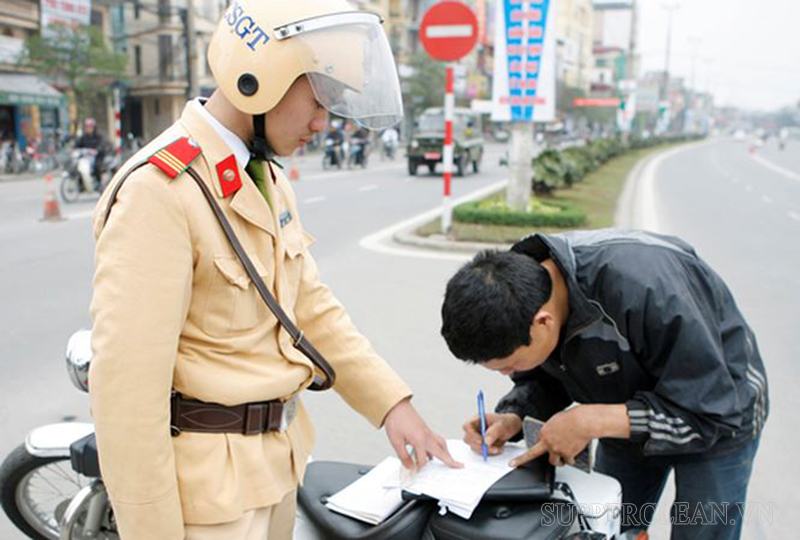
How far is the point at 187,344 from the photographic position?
134cm

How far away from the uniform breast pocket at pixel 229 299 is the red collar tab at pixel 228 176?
124mm

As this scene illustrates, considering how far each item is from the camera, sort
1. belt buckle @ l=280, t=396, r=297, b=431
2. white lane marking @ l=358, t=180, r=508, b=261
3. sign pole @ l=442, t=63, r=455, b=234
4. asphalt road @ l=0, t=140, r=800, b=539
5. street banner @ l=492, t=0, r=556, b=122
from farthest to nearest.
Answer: street banner @ l=492, t=0, r=556, b=122, sign pole @ l=442, t=63, r=455, b=234, white lane marking @ l=358, t=180, r=508, b=261, asphalt road @ l=0, t=140, r=800, b=539, belt buckle @ l=280, t=396, r=297, b=431

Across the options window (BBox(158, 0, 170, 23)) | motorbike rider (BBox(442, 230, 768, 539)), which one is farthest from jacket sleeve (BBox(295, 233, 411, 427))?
window (BBox(158, 0, 170, 23))

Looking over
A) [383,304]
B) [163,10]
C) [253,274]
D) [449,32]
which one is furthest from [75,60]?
[253,274]

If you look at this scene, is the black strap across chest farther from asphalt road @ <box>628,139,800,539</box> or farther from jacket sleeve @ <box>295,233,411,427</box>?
asphalt road @ <box>628,139,800,539</box>

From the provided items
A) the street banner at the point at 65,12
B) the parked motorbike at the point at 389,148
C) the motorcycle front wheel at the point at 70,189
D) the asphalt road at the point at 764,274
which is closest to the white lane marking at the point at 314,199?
the motorcycle front wheel at the point at 70,189

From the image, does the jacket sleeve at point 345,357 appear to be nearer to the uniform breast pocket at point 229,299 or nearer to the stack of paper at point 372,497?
the stack of paper at point 372,497

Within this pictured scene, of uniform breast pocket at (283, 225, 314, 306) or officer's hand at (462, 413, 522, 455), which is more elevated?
uniform breast pocket at (283, 225, 314, 306)

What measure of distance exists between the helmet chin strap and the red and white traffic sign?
7.54m

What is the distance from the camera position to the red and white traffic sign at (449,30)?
28.3 ft

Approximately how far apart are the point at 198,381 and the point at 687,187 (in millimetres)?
19528

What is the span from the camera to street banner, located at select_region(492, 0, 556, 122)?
10203mm

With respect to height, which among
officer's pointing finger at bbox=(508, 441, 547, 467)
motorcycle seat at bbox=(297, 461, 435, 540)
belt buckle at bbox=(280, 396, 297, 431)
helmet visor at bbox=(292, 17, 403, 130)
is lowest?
motorcycle seat at bbox=(297, 461, 435, 540)

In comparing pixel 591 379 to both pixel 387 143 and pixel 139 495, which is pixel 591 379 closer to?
pixel 139 495
